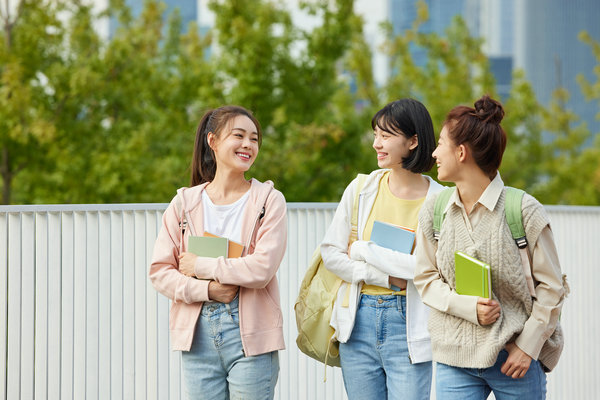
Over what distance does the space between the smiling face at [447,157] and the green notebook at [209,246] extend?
930 mm

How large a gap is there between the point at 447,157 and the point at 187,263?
44.6 inches

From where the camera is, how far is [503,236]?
2844 millimetres

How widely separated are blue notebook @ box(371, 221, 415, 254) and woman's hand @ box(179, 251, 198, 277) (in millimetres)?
798

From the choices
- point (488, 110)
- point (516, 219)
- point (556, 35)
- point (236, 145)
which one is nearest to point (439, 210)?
point (516, 219)

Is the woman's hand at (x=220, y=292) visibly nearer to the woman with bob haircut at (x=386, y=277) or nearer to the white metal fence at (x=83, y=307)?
the woman with bob haircut at (x=386, y=277)

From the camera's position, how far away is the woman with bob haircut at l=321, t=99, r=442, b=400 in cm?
334

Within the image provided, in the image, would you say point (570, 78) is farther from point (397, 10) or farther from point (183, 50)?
point (397, 10)

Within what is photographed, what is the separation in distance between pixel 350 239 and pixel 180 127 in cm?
1301

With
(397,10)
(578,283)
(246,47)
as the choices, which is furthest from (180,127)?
(397,10)

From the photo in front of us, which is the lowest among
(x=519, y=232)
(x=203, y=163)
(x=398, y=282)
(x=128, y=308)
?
(x=128, y=308)

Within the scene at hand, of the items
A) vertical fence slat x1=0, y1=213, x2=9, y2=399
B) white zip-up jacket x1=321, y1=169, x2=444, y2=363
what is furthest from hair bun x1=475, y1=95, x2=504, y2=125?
vertical fence slat x1=0, y1=213, x2=9, y2=399

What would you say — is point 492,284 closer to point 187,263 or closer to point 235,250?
point 235,250

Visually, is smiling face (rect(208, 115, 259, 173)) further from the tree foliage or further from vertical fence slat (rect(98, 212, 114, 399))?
the tree foliage

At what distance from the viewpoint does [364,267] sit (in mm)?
3367
